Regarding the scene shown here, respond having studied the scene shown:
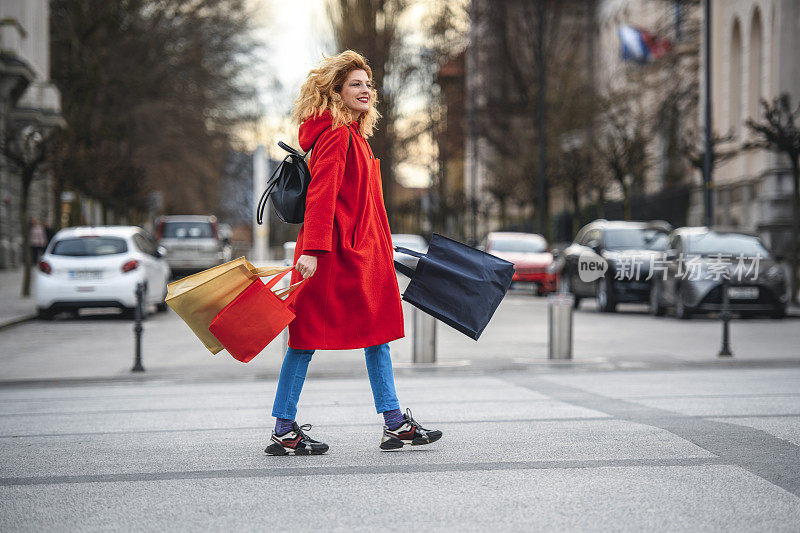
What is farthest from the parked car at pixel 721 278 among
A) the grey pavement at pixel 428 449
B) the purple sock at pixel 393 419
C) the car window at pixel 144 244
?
the purple sock at pixel 393 419

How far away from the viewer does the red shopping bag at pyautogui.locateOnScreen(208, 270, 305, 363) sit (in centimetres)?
574

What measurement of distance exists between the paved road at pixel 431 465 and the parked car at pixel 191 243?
24.1 m

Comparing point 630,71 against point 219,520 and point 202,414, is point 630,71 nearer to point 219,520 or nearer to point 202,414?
point 202,414

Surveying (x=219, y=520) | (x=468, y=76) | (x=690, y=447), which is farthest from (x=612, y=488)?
(x=468, y=76)

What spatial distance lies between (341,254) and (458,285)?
0.73m

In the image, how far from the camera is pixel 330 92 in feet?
19.3

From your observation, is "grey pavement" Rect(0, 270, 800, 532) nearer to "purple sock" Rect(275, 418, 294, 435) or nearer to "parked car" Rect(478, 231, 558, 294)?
"purple sock" Rect(275, 418, 294, 435)

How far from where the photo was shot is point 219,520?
179 inches

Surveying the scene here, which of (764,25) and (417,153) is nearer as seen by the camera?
(764,25)

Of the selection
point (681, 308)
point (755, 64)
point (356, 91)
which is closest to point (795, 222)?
point (681, 308)

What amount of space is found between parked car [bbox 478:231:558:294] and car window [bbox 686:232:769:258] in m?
7.89

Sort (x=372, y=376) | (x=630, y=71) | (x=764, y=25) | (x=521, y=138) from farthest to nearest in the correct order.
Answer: (x=521, y=138)
(x=630, y=71)
(x=764, y=25)
(x=372, y=376)

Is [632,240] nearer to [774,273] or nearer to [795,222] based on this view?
[795,222]

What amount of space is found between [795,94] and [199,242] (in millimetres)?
17012
